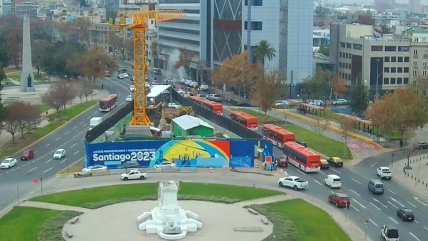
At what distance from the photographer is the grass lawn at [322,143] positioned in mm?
55037

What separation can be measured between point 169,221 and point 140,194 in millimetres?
8216

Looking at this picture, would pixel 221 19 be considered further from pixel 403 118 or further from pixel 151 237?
pixel 151 237

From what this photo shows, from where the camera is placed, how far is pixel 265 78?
7912 cm

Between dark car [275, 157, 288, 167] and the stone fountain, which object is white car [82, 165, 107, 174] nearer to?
dark car [275, 157, 288, 167]

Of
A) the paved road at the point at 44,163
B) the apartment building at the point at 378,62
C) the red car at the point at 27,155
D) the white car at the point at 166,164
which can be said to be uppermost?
the apartment building at the point at 378,62

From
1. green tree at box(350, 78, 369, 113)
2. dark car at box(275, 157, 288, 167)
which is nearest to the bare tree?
green tree at box(350, 78, 369, 113)

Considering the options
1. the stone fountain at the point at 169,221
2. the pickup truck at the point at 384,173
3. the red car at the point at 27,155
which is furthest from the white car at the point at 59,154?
the pickup truck at the point at 384,173

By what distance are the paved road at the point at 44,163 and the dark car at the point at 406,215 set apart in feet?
71.1

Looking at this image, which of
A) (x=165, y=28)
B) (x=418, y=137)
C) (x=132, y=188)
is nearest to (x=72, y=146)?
(x=132, y=188)

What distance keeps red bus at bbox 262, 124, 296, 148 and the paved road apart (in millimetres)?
15846

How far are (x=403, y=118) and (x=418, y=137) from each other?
7023 mm

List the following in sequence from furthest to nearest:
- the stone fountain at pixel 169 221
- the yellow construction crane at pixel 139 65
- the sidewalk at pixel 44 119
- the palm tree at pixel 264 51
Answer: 1. the palm tree at pixel 264 51
2. the yellow construction crane at pixel 139 65
3. the sidewalk at pixel 44 119
4. the stone fountain at pixel 169 221

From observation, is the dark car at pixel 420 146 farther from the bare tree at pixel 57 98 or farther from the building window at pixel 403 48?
the bare tree at pixel 57 98

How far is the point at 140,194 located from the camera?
4106 cm
